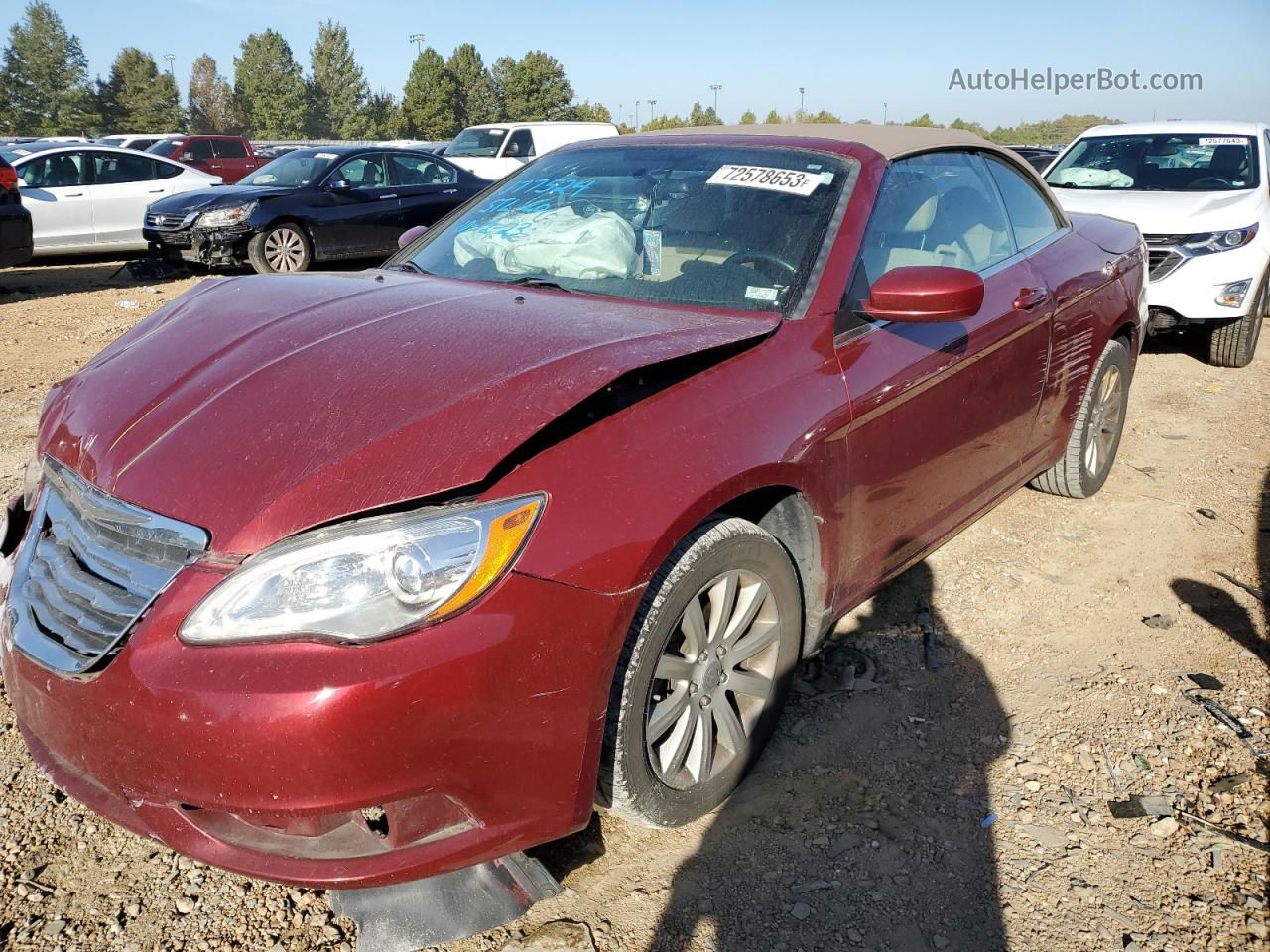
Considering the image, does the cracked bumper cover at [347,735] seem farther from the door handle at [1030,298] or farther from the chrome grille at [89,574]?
the door handle at [1030,298]

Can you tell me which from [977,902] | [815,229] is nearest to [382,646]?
[977,902]

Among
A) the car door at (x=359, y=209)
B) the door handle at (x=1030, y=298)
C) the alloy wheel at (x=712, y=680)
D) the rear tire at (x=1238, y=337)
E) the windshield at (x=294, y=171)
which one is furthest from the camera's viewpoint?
the windshield at (x=294, y=171)

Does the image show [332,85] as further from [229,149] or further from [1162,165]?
[1162,165]

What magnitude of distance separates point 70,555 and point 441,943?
1.11 meters

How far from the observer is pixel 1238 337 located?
7.20m

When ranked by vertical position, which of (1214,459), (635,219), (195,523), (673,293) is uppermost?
(635,219)

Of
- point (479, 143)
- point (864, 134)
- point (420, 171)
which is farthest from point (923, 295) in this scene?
point (479, 143)

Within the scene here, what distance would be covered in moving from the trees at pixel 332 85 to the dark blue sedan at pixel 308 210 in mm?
81633

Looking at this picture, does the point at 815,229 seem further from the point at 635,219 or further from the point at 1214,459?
the point at 1214,459

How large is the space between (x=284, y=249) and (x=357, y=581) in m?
10.00

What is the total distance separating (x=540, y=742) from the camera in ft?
6.18

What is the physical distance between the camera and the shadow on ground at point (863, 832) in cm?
216

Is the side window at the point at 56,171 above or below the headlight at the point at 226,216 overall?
above

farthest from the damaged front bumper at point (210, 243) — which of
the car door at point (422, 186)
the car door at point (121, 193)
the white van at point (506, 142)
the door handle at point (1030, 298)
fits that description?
the door handle at point (1030, 298)
